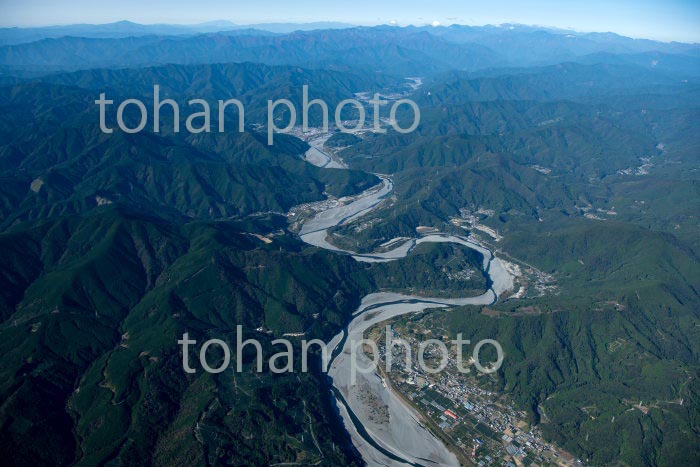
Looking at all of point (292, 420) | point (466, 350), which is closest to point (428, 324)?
point (466, 350)

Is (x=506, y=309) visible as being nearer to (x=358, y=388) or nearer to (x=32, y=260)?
(x=358, y=388)

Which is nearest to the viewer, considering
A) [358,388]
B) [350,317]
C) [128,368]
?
[128,368]

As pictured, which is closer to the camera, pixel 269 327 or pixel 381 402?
pixel 381 402

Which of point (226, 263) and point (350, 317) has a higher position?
point (226, 263)

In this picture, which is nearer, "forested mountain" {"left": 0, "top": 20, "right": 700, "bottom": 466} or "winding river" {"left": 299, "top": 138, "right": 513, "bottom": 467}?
"forested mountain" {"left": 0, "top": 20, "right": 700, "bottom": 466}

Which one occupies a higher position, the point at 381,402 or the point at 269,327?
the point at 269,327

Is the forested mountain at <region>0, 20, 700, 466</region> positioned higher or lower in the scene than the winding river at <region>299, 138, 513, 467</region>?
higher

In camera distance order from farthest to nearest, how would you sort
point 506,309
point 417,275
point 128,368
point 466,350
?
point 417,275 → point 506,309 → point 466,350 → point 128,368

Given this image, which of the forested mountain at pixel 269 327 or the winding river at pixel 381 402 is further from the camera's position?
the winding river at pixel 381 402

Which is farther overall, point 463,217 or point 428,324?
point 463,217

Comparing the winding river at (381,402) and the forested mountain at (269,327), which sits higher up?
the forested mountain at (269,327)

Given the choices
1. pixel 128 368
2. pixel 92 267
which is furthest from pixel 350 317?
pixel 92 267
